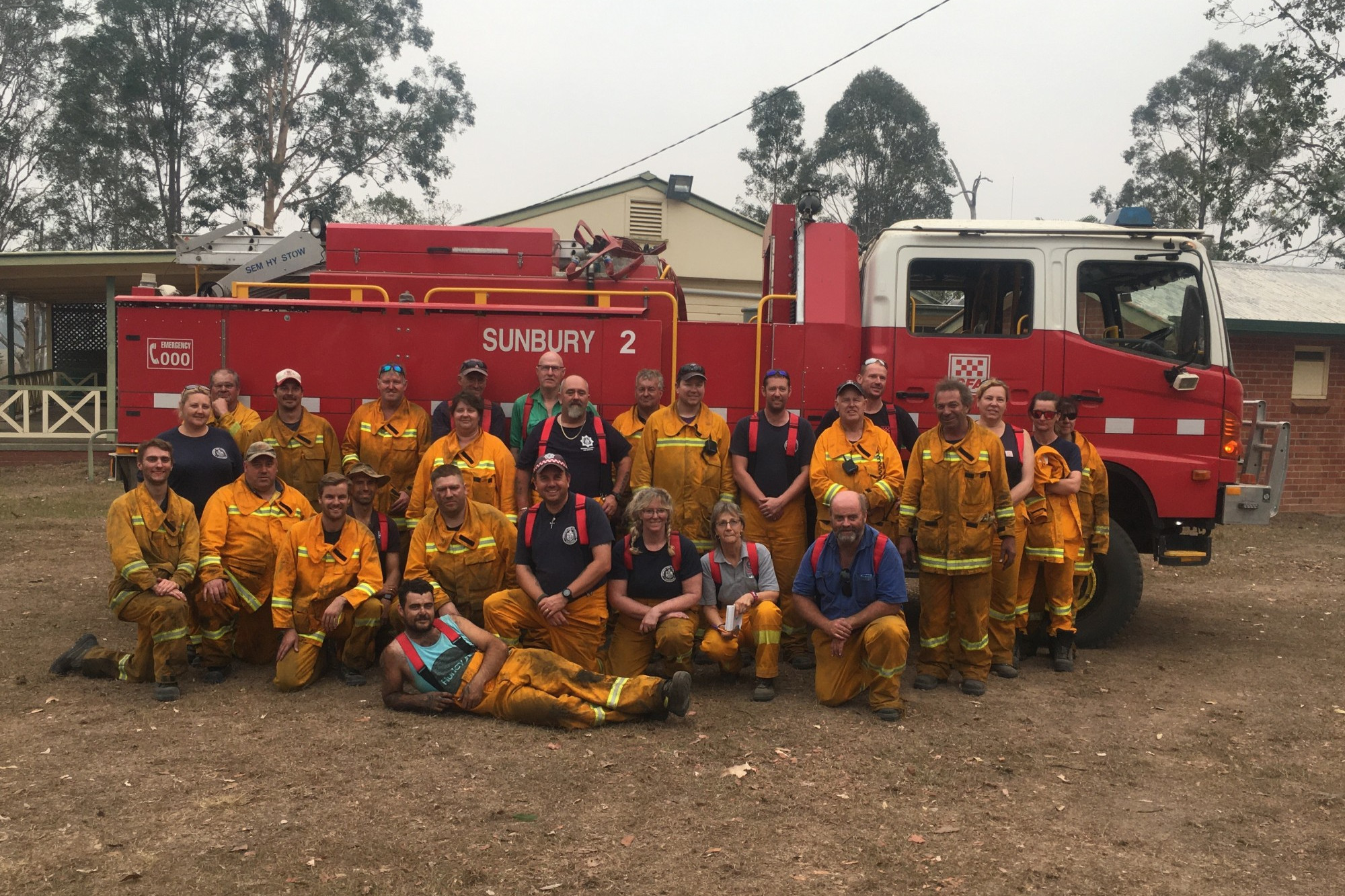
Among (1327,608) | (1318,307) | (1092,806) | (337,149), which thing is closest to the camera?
(1092,806)

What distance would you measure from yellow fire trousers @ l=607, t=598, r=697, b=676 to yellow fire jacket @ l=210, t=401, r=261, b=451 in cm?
278

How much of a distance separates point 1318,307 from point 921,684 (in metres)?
13.2

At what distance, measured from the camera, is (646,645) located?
6.13 metres

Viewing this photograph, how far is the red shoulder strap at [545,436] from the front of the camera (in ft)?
21.5

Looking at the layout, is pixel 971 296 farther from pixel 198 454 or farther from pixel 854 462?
pixel 198 454

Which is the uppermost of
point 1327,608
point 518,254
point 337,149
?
point 337,149

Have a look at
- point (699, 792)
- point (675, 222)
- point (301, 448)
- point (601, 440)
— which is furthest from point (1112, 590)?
point (675, 222)

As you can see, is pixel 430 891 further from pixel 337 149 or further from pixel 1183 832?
pixel 337 149

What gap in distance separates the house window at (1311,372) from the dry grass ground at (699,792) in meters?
10.5

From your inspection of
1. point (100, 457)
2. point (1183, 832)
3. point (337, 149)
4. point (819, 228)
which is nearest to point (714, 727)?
point (1183, 832)

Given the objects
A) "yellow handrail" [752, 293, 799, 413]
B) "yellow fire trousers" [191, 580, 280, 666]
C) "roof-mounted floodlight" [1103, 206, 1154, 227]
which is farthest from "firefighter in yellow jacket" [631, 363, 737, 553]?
"roof-mounted floodlight" [1103, 206, 1154, 227]

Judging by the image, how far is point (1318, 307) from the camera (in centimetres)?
1600

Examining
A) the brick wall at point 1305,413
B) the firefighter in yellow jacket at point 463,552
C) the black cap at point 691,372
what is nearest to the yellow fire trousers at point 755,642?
the firefighter in yellow jacket at point 463,552

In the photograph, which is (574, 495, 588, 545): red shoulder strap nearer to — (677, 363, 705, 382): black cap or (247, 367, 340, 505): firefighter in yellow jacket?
(677, 363, 705, 382): black cap
